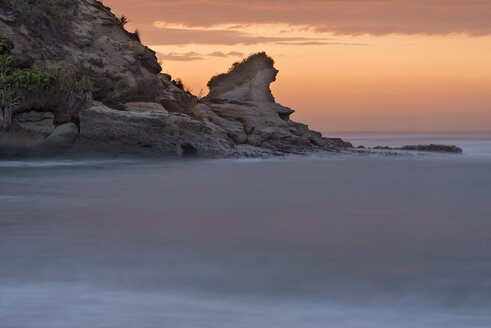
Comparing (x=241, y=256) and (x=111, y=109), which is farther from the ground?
(x=111, y=109)

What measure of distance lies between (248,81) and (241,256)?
3996 cm

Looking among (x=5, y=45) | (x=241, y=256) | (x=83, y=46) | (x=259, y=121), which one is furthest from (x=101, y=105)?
(x=241, y=256)

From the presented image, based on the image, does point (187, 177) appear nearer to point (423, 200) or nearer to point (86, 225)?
point (423, 200)

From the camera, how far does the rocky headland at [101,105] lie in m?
32.4

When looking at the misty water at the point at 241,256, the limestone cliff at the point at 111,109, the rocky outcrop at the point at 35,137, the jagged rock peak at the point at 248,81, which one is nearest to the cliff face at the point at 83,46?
the limestone cliff at the point at 111,109

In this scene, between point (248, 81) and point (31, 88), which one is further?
point (248, 81)

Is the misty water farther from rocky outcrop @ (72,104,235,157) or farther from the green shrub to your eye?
the green shrub

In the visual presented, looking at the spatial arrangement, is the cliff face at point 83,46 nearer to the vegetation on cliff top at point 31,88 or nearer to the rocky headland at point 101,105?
the rocky headland at point 101,105

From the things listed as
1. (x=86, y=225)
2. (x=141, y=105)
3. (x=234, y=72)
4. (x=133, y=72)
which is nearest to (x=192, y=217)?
(x=86, y=225)

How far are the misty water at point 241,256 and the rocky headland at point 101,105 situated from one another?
33.5 feet

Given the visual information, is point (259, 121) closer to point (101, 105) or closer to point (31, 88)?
point (101, 105)

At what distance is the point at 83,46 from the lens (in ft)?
125

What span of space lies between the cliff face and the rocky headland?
0.18 feet

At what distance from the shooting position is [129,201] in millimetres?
18000
